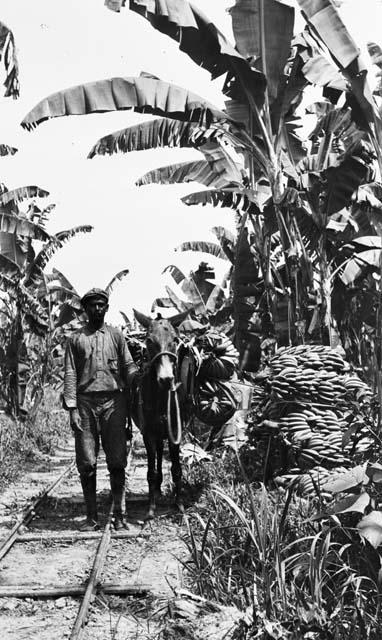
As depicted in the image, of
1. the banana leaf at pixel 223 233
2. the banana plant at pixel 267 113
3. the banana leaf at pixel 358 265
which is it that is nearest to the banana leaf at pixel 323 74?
the banana plant at pixel 267 113

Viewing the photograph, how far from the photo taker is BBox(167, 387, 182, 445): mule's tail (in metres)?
7.30

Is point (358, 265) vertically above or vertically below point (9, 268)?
below

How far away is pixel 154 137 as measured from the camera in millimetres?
10422

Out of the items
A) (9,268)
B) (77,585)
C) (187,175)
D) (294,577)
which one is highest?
(187,175)

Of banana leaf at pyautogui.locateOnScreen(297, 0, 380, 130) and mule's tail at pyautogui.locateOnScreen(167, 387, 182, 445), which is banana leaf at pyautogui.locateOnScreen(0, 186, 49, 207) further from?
mule's tail at pyautogui.locateOnScreen(167, 387, 182, 445)

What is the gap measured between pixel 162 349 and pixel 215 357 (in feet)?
3.33

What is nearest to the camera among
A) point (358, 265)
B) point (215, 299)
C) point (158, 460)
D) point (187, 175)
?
point (158, 460)

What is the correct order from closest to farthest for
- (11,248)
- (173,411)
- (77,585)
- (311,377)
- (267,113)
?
(77,585)
(311,377)
(173,411)
(267,113)
(11,248)

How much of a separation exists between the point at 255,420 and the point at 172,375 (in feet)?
3.17

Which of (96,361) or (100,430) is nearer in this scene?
(96,361)

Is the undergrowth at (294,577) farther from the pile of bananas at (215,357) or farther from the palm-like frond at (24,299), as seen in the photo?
the palm-like frond at (24,299)

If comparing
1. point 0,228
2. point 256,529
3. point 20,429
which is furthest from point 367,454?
point 0,228

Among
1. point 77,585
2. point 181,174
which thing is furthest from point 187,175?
point 77,585

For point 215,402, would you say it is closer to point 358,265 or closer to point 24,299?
point 358,265
